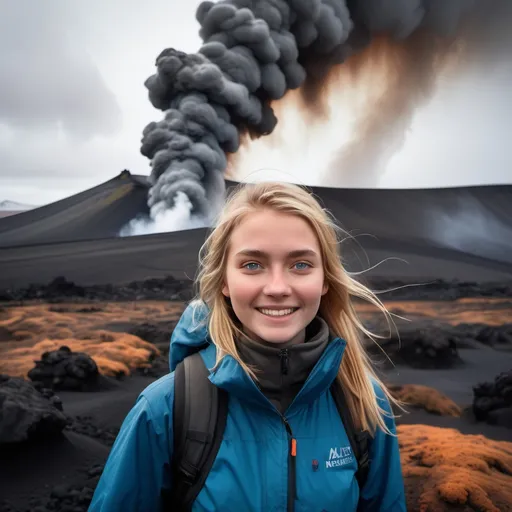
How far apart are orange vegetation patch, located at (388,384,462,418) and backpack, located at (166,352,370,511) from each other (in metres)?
2.16

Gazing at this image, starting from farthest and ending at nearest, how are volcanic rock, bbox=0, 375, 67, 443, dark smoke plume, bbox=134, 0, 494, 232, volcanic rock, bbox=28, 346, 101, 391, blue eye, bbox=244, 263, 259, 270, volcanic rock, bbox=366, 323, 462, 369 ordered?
dark smoke plume, bbox=134, 0, 494, 232, volcanic rock, bbox=366, 323, 462, 369, volcanic rock, bbox=28, 346, 101, 391, volcanic rock, bbox=0, 375, 67, 443, blue eye, bbox=244, 263, 259, 270

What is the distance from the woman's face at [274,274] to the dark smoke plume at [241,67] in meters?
2.49

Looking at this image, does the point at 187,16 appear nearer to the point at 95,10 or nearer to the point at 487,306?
the point at 95,10

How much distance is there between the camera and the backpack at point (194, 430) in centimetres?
113

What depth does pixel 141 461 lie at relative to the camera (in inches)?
45.6

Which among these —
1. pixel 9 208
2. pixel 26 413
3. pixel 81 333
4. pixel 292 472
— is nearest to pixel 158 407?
pixel 292 472

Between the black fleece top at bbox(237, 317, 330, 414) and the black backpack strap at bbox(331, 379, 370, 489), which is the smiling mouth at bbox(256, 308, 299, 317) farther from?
the black backpack strap at bbox(331, 379, 370, 489)

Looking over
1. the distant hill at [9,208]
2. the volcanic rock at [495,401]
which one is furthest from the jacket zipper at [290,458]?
the distant hill at [9,208]

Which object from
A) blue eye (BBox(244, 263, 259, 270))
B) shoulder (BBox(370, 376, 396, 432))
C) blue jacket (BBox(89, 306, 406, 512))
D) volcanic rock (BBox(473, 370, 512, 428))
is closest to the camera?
blue jacket (BBox(89, 306, 406, 512))

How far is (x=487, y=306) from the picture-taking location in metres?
3.59

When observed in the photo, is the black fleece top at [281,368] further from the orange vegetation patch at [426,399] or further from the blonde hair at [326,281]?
the orange vegetation patch at [426,399]

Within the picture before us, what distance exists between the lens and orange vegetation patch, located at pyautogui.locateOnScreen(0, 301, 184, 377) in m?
2.98

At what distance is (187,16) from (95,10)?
A: 65 cm

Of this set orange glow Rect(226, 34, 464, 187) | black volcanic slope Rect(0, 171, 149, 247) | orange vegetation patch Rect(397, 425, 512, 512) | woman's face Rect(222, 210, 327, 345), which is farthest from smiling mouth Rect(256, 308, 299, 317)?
orange glow Rect(226, 34, 464, 187)
